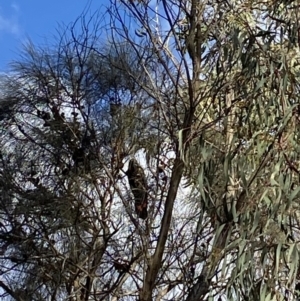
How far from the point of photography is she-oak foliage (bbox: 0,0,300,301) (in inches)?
94.4

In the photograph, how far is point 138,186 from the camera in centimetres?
313

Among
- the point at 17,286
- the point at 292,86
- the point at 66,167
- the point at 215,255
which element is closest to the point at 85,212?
the point at 66,167

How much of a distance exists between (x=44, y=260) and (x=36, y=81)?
90 cm

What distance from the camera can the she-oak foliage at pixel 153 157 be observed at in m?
2.40

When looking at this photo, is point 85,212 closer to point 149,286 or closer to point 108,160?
point 108,160

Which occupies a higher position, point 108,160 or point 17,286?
point 108,160

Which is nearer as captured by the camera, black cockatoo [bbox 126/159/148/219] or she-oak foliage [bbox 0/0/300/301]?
she-oak foliage [bbox 0/0/300/301]

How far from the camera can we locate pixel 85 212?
3193 millimetres

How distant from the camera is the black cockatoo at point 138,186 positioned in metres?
3.05

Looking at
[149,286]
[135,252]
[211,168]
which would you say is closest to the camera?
[211,168]

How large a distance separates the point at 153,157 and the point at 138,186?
16 centimetres

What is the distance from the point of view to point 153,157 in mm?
3174

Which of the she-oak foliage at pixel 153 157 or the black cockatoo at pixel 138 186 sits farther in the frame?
the black cockatoo at pixel 138 186

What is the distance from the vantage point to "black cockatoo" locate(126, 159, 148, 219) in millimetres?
3055
